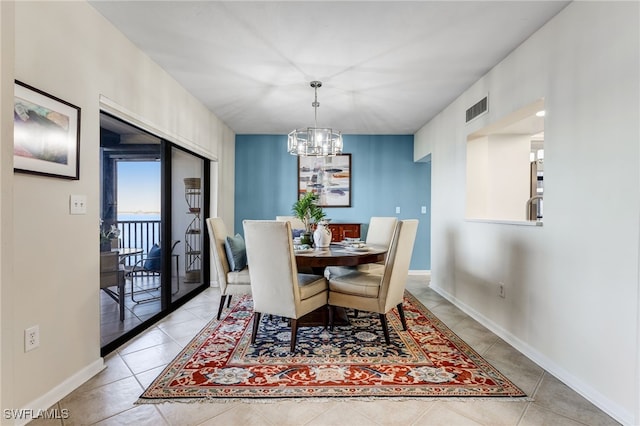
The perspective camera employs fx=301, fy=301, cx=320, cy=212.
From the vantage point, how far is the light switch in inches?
74.2

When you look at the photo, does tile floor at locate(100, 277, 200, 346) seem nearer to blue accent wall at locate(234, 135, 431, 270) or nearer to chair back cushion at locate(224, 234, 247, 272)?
chair back cushion at locate(224, 234, 247, 272)

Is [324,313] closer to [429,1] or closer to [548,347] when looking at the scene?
[548,347]

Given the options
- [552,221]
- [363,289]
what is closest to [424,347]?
[363,289]

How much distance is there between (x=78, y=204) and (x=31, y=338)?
0.80m

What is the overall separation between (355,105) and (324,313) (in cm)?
257

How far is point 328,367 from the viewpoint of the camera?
84.0 inches

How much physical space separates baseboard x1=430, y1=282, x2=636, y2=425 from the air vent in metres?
2.05

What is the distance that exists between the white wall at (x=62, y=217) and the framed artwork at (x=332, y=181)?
123 inches

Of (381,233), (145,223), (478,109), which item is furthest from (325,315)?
(478,109)

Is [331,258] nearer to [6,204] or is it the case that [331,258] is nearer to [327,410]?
[327,410]

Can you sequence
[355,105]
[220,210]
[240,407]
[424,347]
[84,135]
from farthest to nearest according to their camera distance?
[220,210] → [355,105] → [424,347] → [84,135] → [240,407]

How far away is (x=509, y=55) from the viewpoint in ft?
8.42

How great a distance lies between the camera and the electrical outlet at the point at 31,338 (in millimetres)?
1594

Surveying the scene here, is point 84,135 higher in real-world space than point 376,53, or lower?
lower
